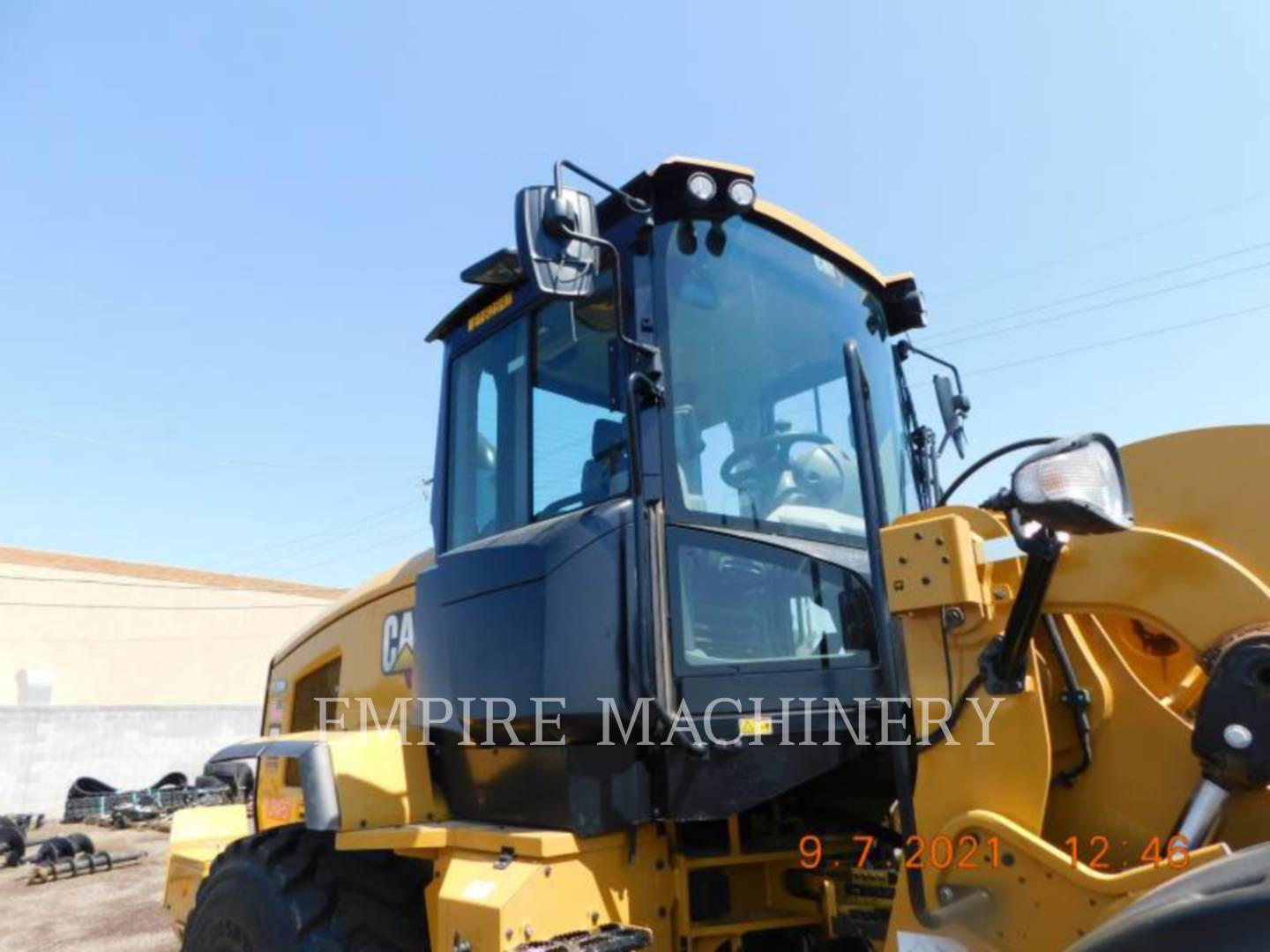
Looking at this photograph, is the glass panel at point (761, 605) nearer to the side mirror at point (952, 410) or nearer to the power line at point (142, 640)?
the side mirror at point (952, 410)

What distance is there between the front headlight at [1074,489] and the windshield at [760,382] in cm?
107

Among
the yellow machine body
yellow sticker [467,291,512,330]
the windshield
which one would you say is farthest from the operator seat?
the yellow machine body

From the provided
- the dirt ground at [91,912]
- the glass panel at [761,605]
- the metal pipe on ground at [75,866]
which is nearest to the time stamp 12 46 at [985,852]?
the glass panel at [761,605]

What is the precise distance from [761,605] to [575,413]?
818mm

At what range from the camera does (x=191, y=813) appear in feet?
15.5

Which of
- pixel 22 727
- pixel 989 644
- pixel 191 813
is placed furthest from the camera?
pixel 22 727

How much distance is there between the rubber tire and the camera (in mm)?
2738

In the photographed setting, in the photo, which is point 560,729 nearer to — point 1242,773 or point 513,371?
point 513,371

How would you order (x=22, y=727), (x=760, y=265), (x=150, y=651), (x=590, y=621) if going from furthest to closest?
1. (x=150, y=651)
2. (x=22, y=727)
3. (x=760, y=265)
4. (x=590, y=621)

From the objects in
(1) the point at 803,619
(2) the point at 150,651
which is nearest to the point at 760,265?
(1) the point at 803,619

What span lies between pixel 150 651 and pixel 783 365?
2644 centimetres

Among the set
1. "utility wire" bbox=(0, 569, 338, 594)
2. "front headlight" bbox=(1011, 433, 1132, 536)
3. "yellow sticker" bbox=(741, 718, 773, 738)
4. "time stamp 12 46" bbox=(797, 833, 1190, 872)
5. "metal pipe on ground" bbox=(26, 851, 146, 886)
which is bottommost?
"metal pipe on ground" bbox=(26, 851, 146, 886)

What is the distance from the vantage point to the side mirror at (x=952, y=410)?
11.5 feet

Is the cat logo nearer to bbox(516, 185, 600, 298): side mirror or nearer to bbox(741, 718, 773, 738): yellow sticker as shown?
Answer: bbox(741, 718, 773, 738): yellow sticker
